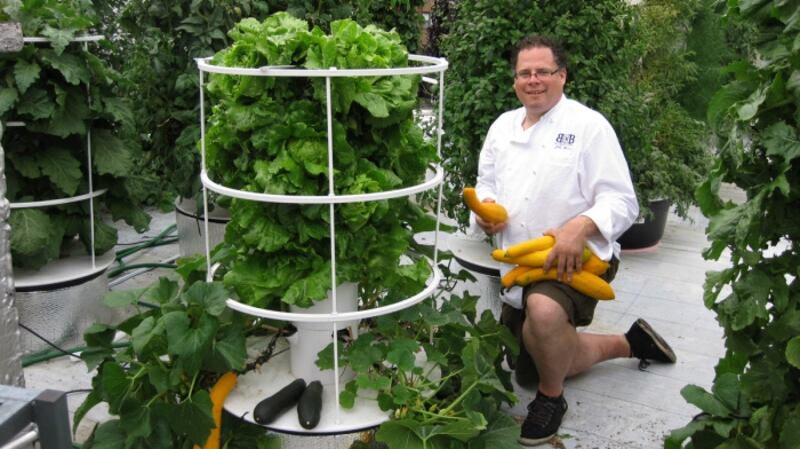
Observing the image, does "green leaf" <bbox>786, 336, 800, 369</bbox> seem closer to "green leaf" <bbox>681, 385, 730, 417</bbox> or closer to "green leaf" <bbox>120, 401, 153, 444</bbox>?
"green leaf" <bbox>681, 385, 730, 417</bbox>

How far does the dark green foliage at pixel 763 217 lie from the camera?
191cm

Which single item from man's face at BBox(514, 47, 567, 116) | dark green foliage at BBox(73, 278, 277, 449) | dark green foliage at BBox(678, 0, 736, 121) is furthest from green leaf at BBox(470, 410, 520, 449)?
dark green foliage at BBox(678, 0, 736, 121)

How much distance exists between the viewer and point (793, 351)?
1.88m

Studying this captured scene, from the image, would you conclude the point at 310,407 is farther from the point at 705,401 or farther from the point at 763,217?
the point at 763,217

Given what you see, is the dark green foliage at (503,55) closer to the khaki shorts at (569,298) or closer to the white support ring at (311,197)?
the khaki shorts at (569,298)

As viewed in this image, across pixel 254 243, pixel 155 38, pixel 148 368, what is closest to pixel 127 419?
pixel 148 368

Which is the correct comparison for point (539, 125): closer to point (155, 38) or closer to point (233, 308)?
point (233, 308)

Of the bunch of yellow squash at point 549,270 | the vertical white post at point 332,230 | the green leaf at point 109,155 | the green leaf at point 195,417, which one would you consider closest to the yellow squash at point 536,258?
the bunch of yellow squash at point 549,270

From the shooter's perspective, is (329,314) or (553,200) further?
(553,200)

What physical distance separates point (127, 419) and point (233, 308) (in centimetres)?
39

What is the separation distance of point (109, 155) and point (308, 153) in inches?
71.5

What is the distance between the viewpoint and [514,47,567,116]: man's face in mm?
2914

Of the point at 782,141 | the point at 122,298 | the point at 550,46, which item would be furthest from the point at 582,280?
the point at 122,298

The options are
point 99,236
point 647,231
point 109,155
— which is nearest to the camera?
point 109,155
